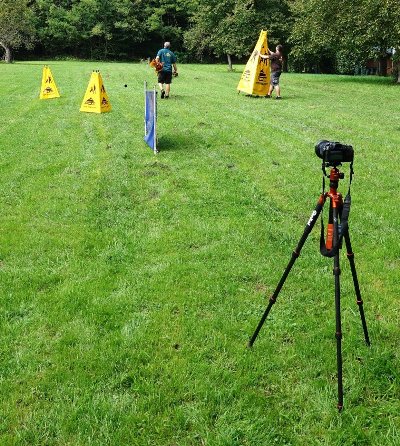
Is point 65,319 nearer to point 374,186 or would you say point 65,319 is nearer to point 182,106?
point 374,186

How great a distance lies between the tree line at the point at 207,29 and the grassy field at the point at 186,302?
1578 centimetres

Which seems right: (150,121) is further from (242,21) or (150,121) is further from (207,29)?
(207,29)

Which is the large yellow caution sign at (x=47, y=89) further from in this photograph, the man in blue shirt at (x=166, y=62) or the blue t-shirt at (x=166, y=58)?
the blue t-shirt at (x=166, y=58)

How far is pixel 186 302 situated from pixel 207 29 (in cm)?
3396

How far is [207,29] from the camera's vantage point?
3478 centimetres

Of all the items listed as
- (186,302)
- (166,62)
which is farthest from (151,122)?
(166,62)

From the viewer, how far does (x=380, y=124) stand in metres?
12.5

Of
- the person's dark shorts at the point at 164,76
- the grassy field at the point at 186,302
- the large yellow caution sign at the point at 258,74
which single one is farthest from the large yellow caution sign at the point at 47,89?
the grassy field at the point at 186,302

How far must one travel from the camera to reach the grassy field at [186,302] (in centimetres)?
296

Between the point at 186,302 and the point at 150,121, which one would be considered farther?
the point at 150,121

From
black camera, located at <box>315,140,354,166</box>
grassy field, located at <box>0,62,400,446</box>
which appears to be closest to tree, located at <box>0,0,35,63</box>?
grassy field, located at <box>0,62,400,446</box>

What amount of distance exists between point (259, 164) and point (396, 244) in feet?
11.9

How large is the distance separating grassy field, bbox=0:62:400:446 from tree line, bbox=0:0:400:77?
51.8 ft

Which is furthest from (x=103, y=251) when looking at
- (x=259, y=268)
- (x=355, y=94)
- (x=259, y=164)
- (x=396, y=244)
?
(x=355, y=94)
